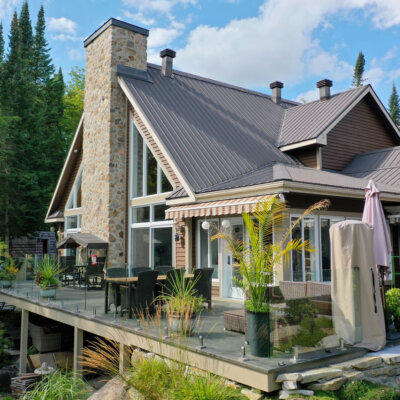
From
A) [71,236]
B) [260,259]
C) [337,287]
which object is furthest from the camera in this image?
[71,236]

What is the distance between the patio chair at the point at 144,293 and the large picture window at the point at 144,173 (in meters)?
5.48

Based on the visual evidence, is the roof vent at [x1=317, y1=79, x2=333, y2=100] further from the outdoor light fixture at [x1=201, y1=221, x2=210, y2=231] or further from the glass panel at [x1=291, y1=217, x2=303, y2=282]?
the outdoor light fixture at [x1=201, y1=221, x2=210, y2=231]

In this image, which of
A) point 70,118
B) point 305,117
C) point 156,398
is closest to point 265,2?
point 305,117

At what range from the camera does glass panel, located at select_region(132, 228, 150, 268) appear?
14.5 m

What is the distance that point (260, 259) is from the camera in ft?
19.8

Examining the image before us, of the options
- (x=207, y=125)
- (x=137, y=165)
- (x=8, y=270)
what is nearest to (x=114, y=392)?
(x=8, y=270)

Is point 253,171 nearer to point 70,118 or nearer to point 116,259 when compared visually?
point 116,259

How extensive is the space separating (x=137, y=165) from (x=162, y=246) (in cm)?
344

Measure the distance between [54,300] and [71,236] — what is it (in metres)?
4.75

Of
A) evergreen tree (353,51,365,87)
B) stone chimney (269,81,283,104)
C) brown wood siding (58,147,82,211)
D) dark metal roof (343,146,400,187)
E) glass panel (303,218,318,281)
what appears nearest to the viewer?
glass panel (303,218,318,281)

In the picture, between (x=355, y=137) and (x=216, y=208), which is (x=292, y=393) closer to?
(x=216, y=208)

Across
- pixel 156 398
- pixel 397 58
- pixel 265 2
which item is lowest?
pixel 156 398

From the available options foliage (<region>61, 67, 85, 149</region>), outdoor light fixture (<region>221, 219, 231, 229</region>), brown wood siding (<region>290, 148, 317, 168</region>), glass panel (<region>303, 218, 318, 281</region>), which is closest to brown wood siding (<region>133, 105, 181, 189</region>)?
outdoor light fixture (<region>221, 219, 231, 229</region>)

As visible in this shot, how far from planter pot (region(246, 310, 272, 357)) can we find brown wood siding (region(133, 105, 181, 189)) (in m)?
7.50
